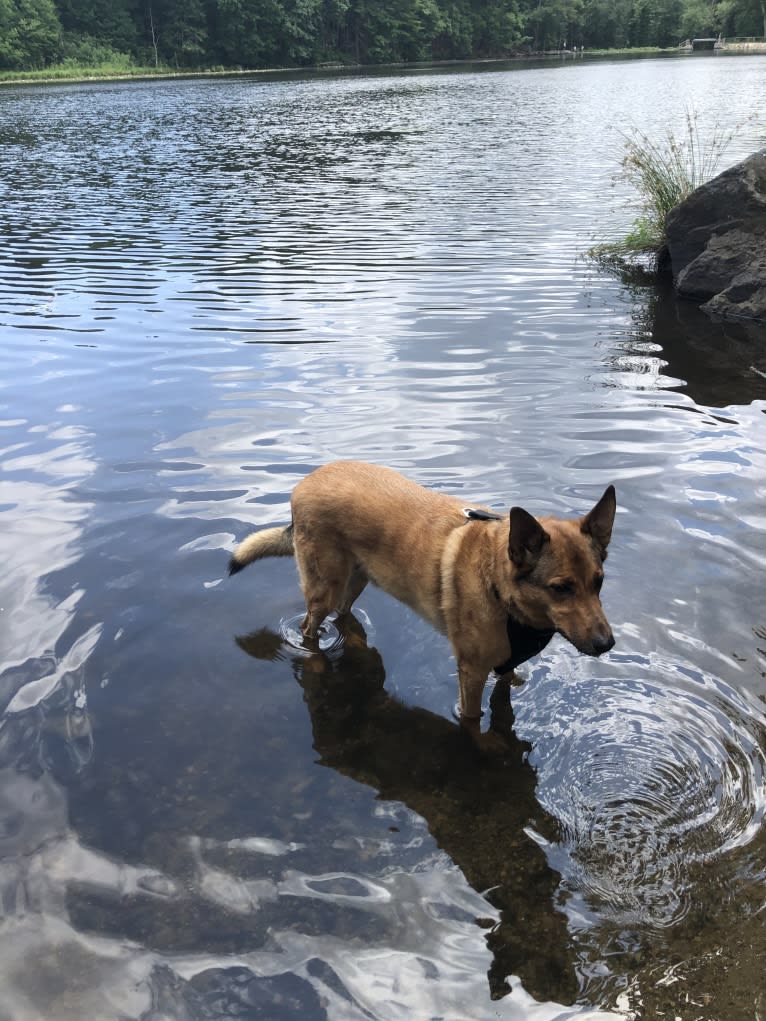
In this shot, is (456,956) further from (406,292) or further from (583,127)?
(583,127)

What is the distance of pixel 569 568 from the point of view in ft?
13.0

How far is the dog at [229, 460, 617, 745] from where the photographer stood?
157 inches

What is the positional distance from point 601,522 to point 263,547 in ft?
8.24

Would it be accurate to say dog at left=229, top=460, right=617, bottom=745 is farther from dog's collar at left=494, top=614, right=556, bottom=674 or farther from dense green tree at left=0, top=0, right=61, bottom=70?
dense green tree at left=0, top=0, right=61, bottom=70

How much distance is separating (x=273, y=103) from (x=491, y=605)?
182 ft

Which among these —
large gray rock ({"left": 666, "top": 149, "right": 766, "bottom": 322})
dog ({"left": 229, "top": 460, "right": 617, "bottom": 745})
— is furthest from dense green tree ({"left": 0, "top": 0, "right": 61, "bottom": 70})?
dog ({"left": 229, "top": 460, "right": 617, "bottom": 745})

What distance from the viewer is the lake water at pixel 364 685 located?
3.55 m

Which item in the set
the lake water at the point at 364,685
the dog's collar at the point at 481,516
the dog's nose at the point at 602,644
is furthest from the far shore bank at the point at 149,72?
the dog's nose at the point at 602,644

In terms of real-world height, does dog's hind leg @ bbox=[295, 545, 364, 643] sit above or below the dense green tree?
below

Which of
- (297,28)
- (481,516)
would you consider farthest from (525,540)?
(297,28)

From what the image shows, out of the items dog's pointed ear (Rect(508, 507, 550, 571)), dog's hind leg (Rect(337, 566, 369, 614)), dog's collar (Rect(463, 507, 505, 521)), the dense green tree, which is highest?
the dense green tree

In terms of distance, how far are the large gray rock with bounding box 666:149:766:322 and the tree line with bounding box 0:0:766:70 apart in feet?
299

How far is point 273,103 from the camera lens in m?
52.2

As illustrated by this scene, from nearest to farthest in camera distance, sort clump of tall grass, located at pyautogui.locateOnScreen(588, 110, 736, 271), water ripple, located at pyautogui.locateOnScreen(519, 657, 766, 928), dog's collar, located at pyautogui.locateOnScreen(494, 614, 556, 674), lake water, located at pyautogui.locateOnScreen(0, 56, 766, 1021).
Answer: lake water, located at pyautogui.locateOnScreen(0, 56, 766, 1021) → water ripple, located at pyautogui.locateOnScreen(519, 657, 766, 928) → dog's collar, located at pyautogui.locateOnScreen(494, 614, 556, 674) → clump of tall grass, located at pyautogui.locateOnScreen(588, 110, 736, 271)
